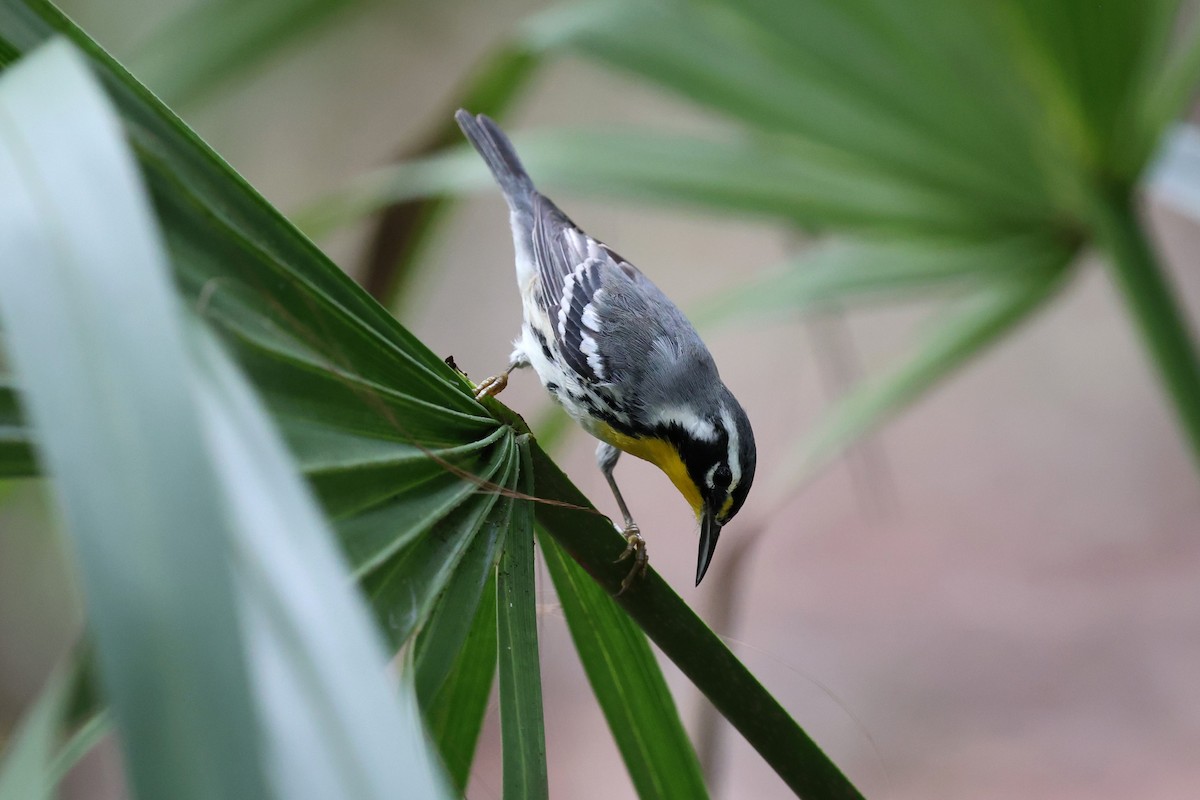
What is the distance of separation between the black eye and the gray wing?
139 mm

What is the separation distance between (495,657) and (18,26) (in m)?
0.53

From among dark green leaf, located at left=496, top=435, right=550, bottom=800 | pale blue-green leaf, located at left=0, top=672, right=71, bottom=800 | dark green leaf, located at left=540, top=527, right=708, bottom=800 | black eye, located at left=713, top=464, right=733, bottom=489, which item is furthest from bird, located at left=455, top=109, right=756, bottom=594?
pale blue-green leaf, located at left=0, top=672, right=71, bottom=800

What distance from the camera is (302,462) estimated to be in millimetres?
545

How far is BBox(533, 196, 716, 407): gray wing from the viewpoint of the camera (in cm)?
139

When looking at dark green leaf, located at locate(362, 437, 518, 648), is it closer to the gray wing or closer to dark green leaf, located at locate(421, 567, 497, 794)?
dark green leaf, located at locate(421, 567, 497, 794)

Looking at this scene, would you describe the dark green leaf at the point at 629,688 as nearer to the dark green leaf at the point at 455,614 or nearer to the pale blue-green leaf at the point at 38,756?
the dark green leaf at the point at 455,614

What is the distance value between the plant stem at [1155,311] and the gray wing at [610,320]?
582 millimetres

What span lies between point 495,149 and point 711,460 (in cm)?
63

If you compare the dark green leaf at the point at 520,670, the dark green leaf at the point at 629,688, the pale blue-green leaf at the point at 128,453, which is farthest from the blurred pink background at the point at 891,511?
the pale blue-green leaf at the point at 128,453

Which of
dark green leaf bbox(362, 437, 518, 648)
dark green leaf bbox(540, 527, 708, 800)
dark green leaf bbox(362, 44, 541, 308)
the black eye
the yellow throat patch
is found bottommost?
dark green leaf bbox(540, 527, 708, 800)

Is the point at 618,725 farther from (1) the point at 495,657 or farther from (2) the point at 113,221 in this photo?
(2) the point at 113,221

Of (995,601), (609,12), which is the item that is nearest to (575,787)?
(995,601)

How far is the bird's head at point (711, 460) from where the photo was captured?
1.27 m

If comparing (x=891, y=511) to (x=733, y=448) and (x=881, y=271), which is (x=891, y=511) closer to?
(x=881, y=271)
